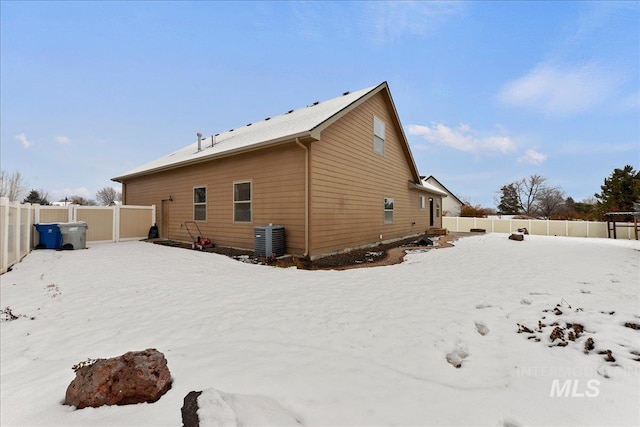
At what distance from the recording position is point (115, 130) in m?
20.6

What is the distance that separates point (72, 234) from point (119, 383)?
11040mm

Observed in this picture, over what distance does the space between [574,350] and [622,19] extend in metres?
9.89

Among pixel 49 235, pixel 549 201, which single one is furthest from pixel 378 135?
pixel 549 201

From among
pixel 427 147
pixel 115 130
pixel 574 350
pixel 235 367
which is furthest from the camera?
pixel 427 147

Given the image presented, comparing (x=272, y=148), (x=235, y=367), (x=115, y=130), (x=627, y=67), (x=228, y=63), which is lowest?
→ (x=235, y=367)

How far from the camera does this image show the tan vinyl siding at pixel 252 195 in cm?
817

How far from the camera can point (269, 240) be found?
7.89 metres

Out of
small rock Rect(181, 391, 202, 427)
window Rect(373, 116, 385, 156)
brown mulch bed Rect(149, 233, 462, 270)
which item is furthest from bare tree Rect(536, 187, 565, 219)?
small rock Rect(181, 391, 202, 427)

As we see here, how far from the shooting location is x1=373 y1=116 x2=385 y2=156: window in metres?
11.4

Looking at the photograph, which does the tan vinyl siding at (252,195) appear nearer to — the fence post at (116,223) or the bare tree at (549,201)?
the fence post at (116,223)

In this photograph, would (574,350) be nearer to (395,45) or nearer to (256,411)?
(256,411)

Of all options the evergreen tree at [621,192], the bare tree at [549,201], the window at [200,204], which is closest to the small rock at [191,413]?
the window at [200,204]

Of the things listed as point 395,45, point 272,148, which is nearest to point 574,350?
point 272,148

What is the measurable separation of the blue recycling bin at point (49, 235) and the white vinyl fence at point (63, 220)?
0.92 feet
